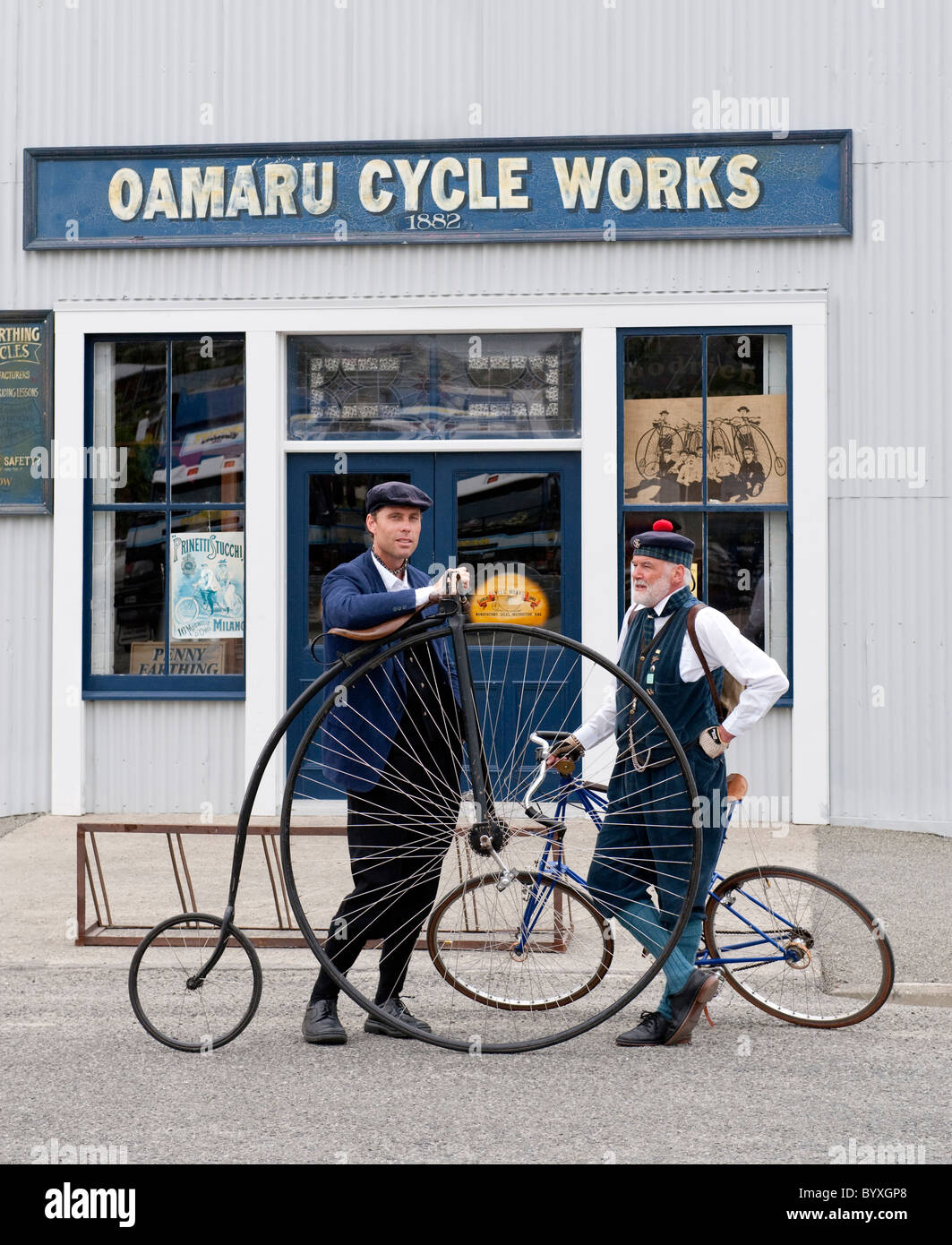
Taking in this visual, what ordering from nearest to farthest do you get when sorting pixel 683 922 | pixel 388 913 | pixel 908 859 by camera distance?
pixel 683 922 < pixel 388 913 < pixel 908 859

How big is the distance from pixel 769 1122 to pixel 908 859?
15.3 ft

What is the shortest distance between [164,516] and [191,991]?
515 centimetres

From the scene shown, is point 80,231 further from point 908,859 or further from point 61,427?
point 908,859

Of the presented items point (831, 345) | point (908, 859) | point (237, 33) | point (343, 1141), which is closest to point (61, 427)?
point (237, 33)

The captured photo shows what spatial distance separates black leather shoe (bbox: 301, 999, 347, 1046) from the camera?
18.0ft

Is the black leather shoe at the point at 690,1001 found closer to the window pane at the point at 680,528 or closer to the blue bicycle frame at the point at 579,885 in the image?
the blue bicycle frame at the point at 579,885

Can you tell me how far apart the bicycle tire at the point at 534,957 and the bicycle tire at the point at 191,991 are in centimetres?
81

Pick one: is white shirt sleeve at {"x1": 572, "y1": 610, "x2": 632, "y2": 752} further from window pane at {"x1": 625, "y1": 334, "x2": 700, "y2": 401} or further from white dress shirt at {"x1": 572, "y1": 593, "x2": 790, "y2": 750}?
window pane at {"x1": 625, "y1": 334, "x2": 700, "y2": 401}

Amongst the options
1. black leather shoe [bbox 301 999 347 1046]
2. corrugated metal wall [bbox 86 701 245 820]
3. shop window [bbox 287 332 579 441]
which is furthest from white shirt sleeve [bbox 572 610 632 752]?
corrugated metal wall [bbox 86 701 245 820]

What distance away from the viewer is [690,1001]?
5.41m

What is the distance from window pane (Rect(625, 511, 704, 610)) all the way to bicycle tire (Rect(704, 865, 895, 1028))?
13.9 feet

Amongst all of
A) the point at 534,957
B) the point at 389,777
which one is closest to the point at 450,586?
the point at 389,777

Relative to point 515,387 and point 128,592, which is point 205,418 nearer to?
point 128,592

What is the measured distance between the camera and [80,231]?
10375 millimetres
